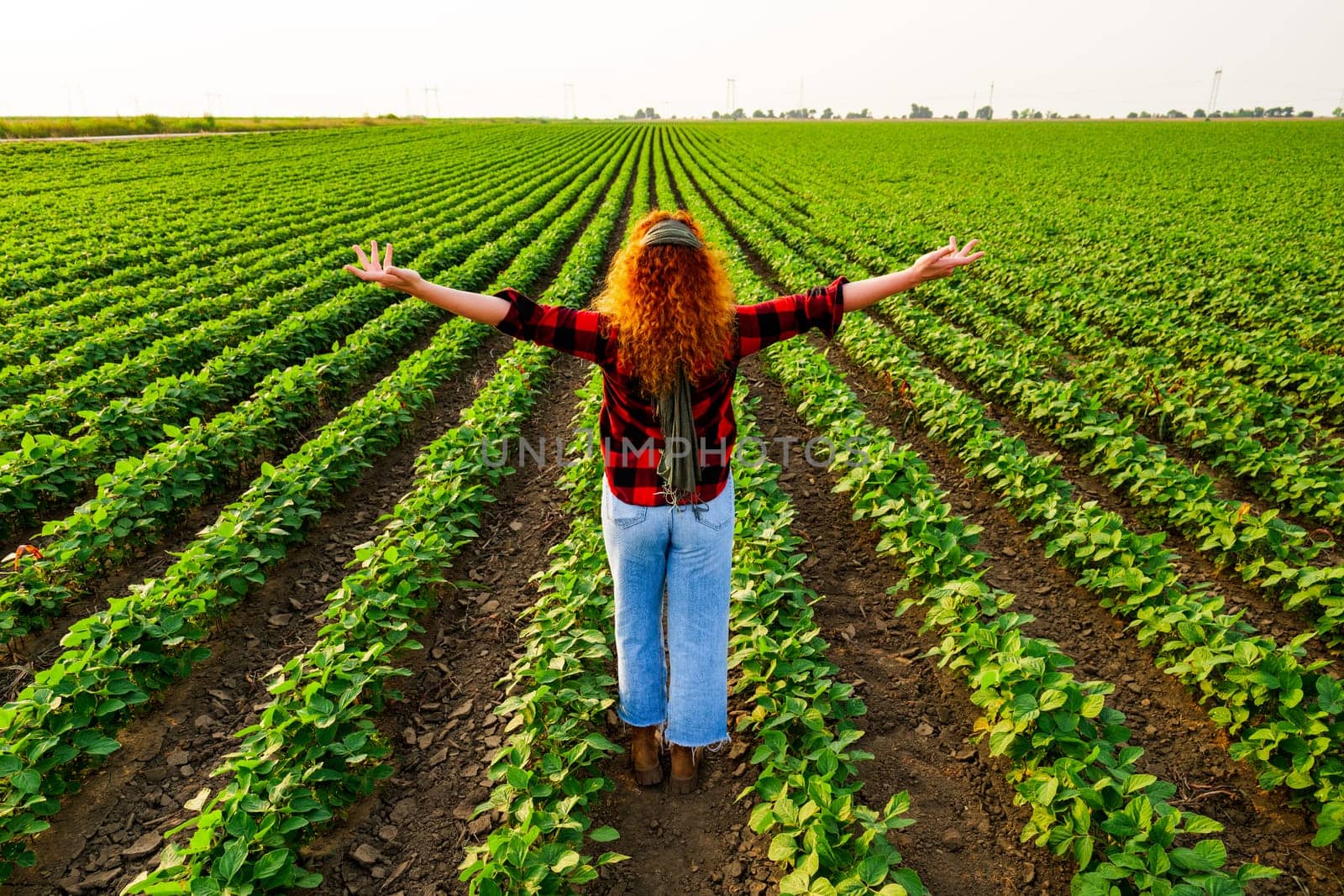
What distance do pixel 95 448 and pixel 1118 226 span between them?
19.9m

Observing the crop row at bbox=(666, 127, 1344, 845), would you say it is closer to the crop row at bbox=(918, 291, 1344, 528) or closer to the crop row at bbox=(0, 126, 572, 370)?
the crop row at bbox=(918, 291, 1344, 528)

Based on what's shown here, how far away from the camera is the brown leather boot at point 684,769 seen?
10.2ft

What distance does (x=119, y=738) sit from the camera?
3.51m

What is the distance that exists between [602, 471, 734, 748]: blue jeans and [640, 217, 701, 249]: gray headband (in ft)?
2.75

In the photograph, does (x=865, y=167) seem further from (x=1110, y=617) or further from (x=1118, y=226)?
(x=1110, y=617)

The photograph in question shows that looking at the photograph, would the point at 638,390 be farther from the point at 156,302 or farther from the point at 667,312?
the point at 156,302

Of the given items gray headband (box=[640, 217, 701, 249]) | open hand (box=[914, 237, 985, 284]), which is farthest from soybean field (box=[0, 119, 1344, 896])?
gray headband (box=[640, 217, 701, 249])

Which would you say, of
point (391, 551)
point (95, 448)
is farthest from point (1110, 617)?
point (95, 448)

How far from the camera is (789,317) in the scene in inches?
95.1

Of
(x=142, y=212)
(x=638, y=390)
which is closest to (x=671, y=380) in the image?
(x=638, y=390)

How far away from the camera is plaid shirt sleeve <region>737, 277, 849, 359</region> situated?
2389mm

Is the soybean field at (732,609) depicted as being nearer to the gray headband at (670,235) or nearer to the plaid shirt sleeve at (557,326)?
the plaid shirt sleeve at (557,326)

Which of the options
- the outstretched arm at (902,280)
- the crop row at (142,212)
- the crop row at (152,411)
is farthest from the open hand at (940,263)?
the crop row at (142,212)

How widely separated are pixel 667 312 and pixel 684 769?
214 centimetres
